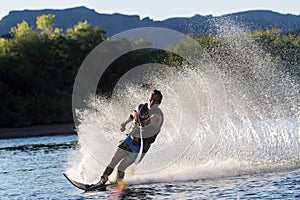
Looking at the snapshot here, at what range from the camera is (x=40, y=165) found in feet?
76.9

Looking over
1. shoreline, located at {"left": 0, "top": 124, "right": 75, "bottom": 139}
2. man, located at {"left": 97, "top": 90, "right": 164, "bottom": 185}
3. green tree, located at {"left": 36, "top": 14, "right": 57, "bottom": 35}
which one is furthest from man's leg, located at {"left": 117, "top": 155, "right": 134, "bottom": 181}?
green tree, located at {"left": 36, "top": 14, "right": 57, "bottom": 35}

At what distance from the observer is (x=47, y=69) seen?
69625 mm

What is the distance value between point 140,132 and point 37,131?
4329 cm

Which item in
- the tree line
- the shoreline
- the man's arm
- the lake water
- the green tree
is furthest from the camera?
the green tree

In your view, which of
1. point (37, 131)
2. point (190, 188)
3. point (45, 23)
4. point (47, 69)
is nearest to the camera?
point (190, 188)

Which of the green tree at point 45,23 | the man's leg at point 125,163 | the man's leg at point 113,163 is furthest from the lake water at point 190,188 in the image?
the green tree at point 45,23

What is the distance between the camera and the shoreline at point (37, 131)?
181 feet

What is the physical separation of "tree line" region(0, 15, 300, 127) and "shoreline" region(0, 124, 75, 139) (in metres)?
1.70

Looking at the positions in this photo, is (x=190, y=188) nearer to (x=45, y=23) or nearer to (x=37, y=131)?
(x=37, y=131)

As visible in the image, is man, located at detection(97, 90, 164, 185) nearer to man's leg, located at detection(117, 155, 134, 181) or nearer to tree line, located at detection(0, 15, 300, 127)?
man's leg, located at detection(117, 155, 134, 181)

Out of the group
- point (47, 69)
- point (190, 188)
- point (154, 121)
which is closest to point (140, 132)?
point (154, 121)

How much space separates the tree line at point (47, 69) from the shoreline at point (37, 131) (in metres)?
1.70

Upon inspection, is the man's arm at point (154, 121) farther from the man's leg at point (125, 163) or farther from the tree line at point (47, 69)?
the tree line at point (47, 69)

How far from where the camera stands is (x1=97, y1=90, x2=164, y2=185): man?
1517 cm
